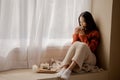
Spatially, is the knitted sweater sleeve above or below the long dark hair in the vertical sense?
below

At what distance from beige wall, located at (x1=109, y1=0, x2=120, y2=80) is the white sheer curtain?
1.71ft

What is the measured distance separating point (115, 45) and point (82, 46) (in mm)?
499

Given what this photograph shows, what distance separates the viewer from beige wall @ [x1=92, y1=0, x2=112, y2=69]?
300 centimetres

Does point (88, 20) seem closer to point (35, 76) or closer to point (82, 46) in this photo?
point (82, 46)

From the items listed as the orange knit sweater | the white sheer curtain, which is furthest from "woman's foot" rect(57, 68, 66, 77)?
the orange knit sweater

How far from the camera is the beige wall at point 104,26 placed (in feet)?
9.84

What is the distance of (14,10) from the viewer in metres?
2.76

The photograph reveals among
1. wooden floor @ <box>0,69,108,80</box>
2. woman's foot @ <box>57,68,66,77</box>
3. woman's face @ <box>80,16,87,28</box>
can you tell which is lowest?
wooden floor @ <box>0,69,108,80</box>

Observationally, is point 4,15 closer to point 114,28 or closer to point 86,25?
point 86,25

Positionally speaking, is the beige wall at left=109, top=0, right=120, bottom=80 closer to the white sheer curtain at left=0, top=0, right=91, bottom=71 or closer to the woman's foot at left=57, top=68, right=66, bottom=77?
the white sheer curtain at left=0, top=0, right=91, bottom=71

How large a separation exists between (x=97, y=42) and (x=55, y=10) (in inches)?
27.8

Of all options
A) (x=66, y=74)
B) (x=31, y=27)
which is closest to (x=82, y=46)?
(x=66, y=74)

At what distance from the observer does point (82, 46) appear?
283 cm

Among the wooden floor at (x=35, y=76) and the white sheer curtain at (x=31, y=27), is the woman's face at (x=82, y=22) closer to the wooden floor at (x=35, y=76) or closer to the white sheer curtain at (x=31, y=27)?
the white sheer curtain at (x=31, y=27)
